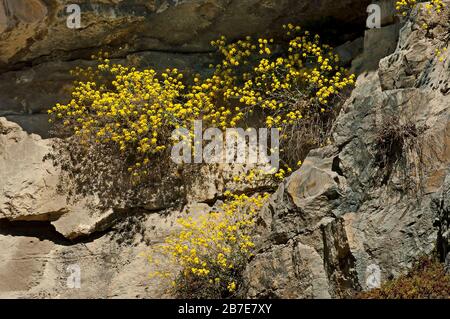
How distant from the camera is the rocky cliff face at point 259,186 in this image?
7117 millimetres

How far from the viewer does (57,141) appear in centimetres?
941

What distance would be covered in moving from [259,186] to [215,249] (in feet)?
3.47

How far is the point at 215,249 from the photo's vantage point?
848 centimetres

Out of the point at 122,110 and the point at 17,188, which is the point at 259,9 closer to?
the point at 122,110

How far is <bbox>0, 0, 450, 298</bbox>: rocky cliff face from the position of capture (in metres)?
7.12

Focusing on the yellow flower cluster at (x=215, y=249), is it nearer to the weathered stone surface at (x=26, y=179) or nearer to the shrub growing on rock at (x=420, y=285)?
the weathered stone surface at (x=26, y=179)

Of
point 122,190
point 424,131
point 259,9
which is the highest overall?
point 259,9

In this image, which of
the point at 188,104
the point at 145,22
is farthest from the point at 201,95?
the point at 145,22

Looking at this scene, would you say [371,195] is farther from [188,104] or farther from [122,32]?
[122,32]

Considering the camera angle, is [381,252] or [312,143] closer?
[381,252]

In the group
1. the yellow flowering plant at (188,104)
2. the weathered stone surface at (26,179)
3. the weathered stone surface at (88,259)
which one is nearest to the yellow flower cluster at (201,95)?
the yellow flowering plant at (188,104)

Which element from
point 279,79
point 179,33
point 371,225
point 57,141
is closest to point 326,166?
point 371,225

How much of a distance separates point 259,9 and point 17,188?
374 cm

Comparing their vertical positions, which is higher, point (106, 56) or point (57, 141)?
point (106, 56)
